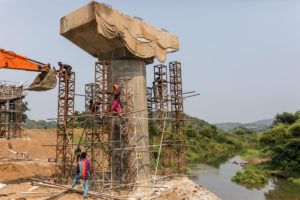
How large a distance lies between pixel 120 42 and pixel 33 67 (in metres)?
4.83

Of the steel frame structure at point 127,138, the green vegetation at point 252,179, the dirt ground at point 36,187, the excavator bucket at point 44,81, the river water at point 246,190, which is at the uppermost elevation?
the excavator bucket at point 44,81

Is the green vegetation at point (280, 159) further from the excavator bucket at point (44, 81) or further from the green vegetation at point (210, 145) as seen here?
the excavator bucket at point (44, 81)

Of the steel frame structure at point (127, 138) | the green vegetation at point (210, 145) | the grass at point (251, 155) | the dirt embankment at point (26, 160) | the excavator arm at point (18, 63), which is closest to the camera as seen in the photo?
the excavator arm at point (18, 63)

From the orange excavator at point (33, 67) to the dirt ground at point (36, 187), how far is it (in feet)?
13.9

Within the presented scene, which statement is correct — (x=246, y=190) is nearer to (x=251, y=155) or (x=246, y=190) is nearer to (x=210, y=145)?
(x=251, y=155)

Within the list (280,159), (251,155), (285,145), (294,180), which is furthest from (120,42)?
(251,155)

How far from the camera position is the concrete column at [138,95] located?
1861 cm

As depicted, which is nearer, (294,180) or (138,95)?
(138,95)

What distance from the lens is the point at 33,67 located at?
1756 cm

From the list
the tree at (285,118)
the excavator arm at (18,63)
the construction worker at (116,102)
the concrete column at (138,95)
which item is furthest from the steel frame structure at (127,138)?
the tree at (285,118)

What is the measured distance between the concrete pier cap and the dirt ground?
2.14m

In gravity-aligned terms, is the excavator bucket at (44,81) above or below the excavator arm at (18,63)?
below

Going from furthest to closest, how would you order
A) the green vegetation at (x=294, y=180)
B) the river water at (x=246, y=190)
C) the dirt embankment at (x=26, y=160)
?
1. the green vegetation at (x=294, y=180)
2. the river water at (x=246, y=190)
3. the dirt embankment at (x=26, y=160)

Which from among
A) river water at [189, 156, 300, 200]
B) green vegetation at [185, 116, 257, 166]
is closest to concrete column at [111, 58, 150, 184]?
river water at [189, 156, 300, 200]
